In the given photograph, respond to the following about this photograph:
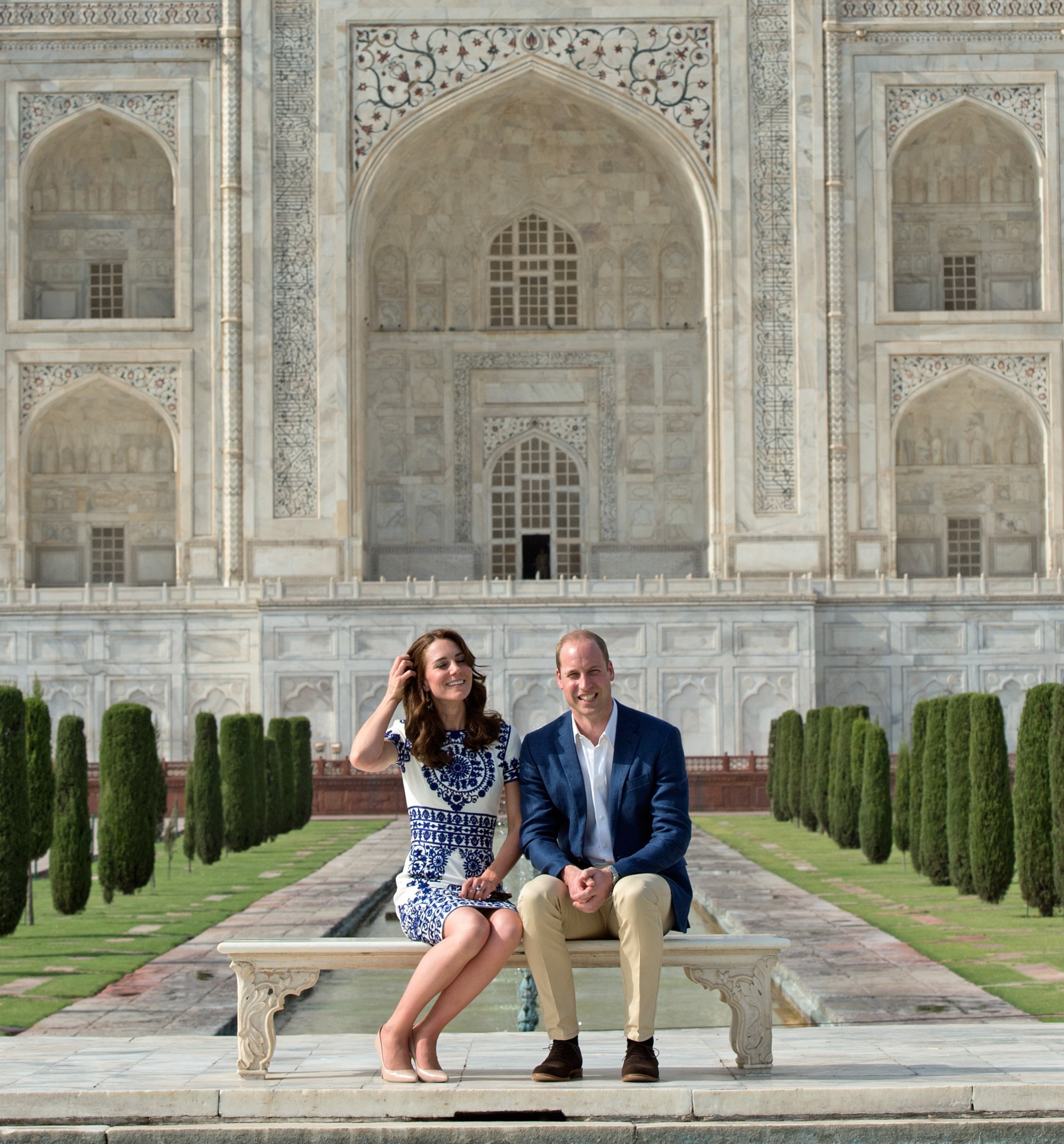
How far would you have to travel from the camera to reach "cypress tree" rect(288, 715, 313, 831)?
1961 cm

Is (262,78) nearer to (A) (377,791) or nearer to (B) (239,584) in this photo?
(B) (239,584)

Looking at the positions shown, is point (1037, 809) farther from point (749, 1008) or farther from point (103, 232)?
point (103, 232)

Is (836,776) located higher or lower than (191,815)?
higher

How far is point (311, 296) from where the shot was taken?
26.8 metres

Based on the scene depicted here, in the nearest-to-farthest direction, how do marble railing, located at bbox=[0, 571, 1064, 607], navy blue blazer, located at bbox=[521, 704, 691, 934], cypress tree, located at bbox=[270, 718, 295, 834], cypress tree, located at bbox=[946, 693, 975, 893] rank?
navy blue blazer, located at bbox=[521, 704, 691, 934] → cypress tree, located at bbox=[946, 693, 975, 893] → cypress tree, located at bbox=[270, 718, 295, 834] → marble railing, located at bbox=[0, 571, 1064, 607]

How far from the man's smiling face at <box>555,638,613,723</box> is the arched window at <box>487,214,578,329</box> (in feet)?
82.6

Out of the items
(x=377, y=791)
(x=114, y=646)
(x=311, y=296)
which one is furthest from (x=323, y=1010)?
(x=311, y=296)

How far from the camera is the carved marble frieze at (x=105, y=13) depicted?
90.1ft

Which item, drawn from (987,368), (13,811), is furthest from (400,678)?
(987,368)

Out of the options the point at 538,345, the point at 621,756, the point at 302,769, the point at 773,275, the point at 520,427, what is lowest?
the point at 302,769

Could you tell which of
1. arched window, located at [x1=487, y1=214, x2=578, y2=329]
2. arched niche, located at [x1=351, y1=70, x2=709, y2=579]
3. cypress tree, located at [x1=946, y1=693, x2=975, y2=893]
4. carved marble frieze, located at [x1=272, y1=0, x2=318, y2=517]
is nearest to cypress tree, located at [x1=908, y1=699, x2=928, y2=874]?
cypress tree, located at [x1=946, y1=693, x2=975, y2=893]

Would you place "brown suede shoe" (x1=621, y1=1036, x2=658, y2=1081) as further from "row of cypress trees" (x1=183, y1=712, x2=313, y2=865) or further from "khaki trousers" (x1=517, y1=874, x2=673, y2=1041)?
"row of cypress trees" (x1=183, y1=712, x2=313, y2=865)

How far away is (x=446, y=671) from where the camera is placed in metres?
4.91

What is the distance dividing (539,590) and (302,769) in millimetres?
5126
